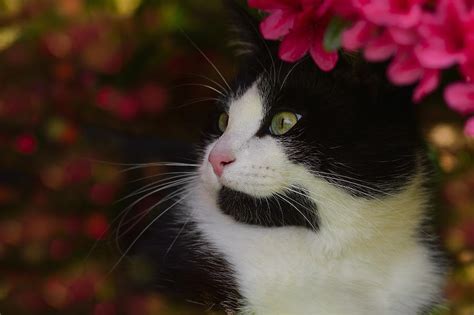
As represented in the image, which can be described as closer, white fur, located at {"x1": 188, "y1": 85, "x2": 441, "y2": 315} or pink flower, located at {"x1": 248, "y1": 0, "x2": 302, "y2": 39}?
pink flower, located at {"x1": 248, "y1": 0, "x2": 302, "y2": 39}

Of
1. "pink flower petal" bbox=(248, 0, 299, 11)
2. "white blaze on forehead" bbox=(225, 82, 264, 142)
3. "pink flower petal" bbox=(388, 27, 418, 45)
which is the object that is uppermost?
"pink flower petal" bbox=(388, 27, 418, 45)

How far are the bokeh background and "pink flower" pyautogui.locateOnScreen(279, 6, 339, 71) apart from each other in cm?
36

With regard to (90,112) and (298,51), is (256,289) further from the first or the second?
(90,112)

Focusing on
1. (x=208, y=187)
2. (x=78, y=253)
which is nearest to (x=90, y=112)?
(x=78, y=253)

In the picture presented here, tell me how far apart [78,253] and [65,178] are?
0.16 m

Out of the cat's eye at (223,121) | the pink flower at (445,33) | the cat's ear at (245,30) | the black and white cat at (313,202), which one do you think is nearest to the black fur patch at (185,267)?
the black and white cat at (313,202)

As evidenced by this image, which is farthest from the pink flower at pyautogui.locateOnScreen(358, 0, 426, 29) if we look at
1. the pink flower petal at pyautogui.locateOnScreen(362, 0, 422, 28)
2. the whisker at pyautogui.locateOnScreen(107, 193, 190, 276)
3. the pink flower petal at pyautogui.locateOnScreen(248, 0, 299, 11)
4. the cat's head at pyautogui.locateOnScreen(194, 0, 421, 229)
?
the whisker at pyautogui.locateOnScreen(107, 193, 190, 276)

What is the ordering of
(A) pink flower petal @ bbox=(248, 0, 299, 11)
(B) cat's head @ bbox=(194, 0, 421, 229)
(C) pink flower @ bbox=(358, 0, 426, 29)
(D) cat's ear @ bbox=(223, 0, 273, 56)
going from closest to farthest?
(C) pink flower @ bbox=(358, 0, 426, 29)
(A) pink flower petal @ bbox=(248, 0, 299, 11)
(B) cat's head @ bbox=(194, 0, 421, 229)
(D) cat's ear @ bbox=(223, 0, 273, 56)

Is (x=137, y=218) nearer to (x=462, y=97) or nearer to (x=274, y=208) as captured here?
(x=274, y=208)

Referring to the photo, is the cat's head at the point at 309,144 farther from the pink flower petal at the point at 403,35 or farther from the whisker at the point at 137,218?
the pink flower petal at the point at 403,35

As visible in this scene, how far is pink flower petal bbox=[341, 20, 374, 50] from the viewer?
1.80 feet

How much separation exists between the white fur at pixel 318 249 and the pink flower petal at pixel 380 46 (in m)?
0.30

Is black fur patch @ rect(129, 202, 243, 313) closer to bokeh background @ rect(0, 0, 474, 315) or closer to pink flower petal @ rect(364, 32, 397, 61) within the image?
bokeh background @ rect(0, 0, 474, 315)

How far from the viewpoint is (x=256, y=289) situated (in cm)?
90
